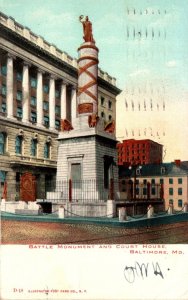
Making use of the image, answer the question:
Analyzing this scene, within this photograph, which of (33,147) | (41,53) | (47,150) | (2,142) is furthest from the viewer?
(47,150)

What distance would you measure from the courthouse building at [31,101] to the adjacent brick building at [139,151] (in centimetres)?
4031

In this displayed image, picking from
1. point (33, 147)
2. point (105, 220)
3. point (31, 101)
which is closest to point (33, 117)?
point (31, 101)

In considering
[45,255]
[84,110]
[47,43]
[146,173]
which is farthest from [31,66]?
[45,255]

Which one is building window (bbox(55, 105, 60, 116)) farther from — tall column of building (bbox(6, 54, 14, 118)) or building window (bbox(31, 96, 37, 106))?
tall column of building (bbox(6, 54, 14, 118))

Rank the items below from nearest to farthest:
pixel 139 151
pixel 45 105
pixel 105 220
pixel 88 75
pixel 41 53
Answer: pixel 105 220
pixel 88 75
pixel 41 53
pixel 45 105
pixel 139 151

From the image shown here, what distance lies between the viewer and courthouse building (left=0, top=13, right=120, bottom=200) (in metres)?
27.6

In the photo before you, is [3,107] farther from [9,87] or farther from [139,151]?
[139,151]

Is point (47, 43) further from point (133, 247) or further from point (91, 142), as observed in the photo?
point (133, 247)

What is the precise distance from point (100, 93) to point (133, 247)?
96.7 feet

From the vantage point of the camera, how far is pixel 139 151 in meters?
80.4

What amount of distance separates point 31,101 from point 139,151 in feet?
167

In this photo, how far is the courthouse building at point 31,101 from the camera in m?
27.6

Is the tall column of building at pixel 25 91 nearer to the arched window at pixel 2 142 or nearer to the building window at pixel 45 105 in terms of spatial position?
the arched window at pixel 2 142

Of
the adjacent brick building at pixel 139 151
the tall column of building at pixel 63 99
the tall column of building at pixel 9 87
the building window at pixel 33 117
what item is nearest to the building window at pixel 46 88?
the tall column of building at pixel 63 99
